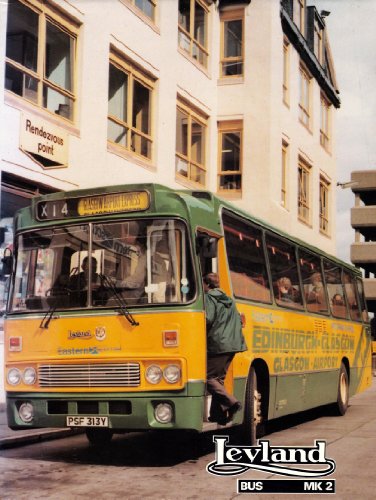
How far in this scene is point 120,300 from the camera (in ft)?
29.5

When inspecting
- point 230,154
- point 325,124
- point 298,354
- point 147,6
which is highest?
point 325,124

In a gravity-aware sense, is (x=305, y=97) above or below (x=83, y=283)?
above

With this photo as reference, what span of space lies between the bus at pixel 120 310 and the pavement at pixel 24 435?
142 centimetres

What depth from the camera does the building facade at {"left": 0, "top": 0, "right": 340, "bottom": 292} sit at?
15.5 metres

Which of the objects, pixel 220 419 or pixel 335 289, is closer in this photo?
pixel 220 419

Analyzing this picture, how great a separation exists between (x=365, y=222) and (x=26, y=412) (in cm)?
6088

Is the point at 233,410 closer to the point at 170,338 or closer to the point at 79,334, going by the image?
the point at 170,338

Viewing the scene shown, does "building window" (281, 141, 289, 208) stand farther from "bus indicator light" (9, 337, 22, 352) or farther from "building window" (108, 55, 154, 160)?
"bus indicator light" (9, 337, 22, 352)

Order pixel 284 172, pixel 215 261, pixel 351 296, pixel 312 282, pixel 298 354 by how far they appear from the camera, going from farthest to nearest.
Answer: pixel 284 172, pixel 351 296, pixel 312 282, pixel 298 354, pixel 215 261

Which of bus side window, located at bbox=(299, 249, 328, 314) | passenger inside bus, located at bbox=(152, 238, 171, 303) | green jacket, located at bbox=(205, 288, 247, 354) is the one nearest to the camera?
passenger inside bus, located at bbox=(152, 238, 171, 303)

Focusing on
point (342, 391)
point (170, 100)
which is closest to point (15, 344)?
point (342, 391)

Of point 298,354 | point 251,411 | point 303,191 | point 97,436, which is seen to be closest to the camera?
point 251,411

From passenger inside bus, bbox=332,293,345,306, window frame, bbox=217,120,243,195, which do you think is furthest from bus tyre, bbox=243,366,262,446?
window frame, bbox=217,120,243,195

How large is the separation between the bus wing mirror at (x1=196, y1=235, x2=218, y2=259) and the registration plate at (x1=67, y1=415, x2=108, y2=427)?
1.97 meters
